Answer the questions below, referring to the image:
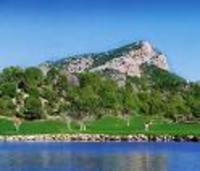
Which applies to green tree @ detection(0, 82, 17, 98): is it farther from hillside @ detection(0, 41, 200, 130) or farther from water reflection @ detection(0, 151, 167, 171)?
water reflection @ detection(0, 151, 167, 171)

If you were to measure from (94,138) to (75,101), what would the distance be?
38.9 meters

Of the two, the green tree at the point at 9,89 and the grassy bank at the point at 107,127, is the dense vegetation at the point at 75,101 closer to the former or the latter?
the green tree at the point at 9,89

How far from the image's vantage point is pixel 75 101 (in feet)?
572

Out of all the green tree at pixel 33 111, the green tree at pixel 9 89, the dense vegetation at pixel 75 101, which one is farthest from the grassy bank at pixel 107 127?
the green tree at pixel 9 89

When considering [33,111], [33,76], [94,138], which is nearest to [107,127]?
[33,111]

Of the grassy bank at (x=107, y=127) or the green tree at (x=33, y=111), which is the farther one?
the green tree at (x=33, y=111)

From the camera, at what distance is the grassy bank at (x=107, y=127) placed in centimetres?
14250

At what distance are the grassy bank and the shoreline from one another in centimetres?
351

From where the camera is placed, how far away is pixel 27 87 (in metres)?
182

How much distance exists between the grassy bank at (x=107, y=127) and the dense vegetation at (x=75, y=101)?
1.78 m

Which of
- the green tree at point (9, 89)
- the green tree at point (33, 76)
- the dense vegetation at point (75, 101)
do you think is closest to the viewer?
the dense vegetation at point (75, 101)

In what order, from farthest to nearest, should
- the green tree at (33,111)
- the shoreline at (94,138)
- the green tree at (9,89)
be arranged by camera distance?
1. the green tree at (9,89)
2. the green tree at (33,111)
3. the shoreline at (94,138)

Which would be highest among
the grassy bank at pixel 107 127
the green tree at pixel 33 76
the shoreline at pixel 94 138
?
the green tree at pixel 33 76

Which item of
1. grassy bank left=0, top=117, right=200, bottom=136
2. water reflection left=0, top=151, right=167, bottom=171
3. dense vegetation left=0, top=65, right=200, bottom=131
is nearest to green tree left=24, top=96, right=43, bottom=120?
dense vegetation left=0, top=65, right=200, bottom=131
